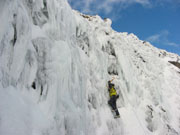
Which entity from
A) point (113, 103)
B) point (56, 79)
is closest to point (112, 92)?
point (113, 103)

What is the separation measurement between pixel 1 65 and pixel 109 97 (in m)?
9.23

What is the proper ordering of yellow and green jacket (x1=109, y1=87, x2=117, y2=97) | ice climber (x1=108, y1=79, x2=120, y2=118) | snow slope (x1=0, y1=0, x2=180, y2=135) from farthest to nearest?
1. yellow and green jacket (x1=109, y1=87, x2=117, y2=97)
2. ice climber (x1=108, y1=79, x2=120, y2=118)
3. snow slope (x1=0, y1=0, x2=180, y2=135)

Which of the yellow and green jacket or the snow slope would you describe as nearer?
the snow slope

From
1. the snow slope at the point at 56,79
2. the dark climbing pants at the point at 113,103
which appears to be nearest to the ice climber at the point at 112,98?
the dark climbing pants at the point at 113,103

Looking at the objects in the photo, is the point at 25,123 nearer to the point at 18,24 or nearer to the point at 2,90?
the point at 2,90

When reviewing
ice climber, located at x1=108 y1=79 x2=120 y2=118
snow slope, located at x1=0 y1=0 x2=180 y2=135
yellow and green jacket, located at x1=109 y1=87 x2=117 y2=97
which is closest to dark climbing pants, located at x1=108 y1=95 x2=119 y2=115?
ice climber, located at x1=108 y1=79 x2=120 y2=118

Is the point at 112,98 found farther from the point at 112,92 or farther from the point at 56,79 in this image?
the point at 56,79

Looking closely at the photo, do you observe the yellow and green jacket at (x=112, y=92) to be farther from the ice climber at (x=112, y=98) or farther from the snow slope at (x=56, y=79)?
the snow slope at (x=56, y=79)

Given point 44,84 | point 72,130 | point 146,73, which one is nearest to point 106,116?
point 72,130

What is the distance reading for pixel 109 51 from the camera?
16.4 meters

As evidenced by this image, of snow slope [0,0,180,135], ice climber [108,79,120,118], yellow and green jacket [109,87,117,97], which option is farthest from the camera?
yellow and green jacket [109,87,117,97]

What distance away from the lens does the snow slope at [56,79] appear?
17.4 feet

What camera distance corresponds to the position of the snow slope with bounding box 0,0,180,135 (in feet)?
17.4

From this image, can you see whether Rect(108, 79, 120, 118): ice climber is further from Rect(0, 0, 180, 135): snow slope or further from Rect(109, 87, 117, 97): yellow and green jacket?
Rect(0, 0, 180, 135): snow slope
